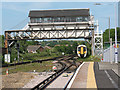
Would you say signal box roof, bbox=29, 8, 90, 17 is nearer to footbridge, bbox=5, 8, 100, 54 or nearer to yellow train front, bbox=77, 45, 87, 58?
footbridge, bbox=5, 8, 100, 54

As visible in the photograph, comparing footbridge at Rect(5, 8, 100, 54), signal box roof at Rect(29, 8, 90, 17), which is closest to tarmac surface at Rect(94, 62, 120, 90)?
footbridge at Rect(5, 8, 100, 54)

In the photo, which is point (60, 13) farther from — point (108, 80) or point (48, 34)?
point (108, 80)

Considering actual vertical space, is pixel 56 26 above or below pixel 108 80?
above

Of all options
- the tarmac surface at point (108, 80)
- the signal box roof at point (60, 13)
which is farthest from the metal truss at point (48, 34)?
the tarmac surface at point (108, 80)

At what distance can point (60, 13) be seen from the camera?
46.0 meters

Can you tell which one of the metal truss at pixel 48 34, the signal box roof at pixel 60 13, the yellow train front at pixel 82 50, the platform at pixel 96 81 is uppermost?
the signal box roof at pixel 60 13

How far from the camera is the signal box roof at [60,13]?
45188mm

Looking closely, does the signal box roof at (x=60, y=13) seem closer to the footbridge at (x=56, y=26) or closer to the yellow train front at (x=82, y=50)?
the footbridge at (x=56, y=26)

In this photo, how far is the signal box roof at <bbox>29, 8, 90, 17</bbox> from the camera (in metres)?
45.2

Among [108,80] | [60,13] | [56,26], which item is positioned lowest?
[108,80]

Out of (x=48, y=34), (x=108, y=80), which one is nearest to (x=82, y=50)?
(x=48, y=34)

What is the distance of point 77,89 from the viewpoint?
412 inches

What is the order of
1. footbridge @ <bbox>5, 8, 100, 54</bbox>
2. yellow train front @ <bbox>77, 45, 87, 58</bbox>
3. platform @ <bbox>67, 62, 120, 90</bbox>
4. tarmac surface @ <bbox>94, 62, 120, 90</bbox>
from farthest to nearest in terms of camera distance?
yellow train front @ <bbox>77, 45, 87, 58</bbox>
footbridge @ <bbox>5, 8, 100, 54</bbox>
platform @ <bbox>67, 62, 120, 90</bbox>
tarmac surface @ <bbox>94, 62, 120, 90</bbox>

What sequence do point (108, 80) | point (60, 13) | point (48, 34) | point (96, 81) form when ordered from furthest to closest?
point (60, 13) → point (48, 34) → point (108, 80) → point (96, 81)
